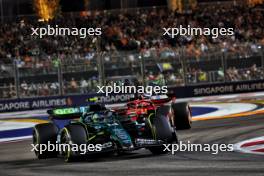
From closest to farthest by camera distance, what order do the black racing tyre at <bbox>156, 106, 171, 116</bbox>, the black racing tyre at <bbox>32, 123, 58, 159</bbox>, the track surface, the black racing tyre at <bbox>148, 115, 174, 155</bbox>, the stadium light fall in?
the track surface
the black racing tyre at <bbox>148, 115, 174, 155</bbox>
the black racing tyre at <bbox>32, 123, 58, 159</bbox>
the black racing tyre at <bbox>156, 106, 171, 116</bbox>
the stadium light

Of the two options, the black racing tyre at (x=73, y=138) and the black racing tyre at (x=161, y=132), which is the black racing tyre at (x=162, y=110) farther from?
the black racing tyre at (x=73, y=138)

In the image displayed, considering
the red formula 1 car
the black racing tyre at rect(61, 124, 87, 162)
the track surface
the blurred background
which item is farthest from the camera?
the blurred background

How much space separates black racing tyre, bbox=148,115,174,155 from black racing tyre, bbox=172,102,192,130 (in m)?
3.98

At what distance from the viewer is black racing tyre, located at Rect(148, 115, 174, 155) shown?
13084 millimetres

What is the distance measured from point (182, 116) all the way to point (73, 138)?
5.40m

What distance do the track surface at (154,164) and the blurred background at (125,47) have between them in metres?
4.78

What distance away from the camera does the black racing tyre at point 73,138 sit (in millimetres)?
12609

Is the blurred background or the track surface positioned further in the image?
the blurred background

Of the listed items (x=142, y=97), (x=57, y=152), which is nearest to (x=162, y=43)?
(x=142, y=97)

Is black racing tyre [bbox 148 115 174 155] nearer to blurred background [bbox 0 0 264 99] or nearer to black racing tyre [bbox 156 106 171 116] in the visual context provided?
black racing tyre [bbox 156 106 171 116]

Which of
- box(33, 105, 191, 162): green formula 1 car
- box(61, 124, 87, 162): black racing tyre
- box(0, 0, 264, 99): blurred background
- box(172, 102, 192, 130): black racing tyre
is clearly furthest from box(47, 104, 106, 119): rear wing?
box(0, 0, 264, 99): blurred background

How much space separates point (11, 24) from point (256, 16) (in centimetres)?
1332

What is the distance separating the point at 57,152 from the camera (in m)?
14.0

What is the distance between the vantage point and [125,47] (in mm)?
37750
